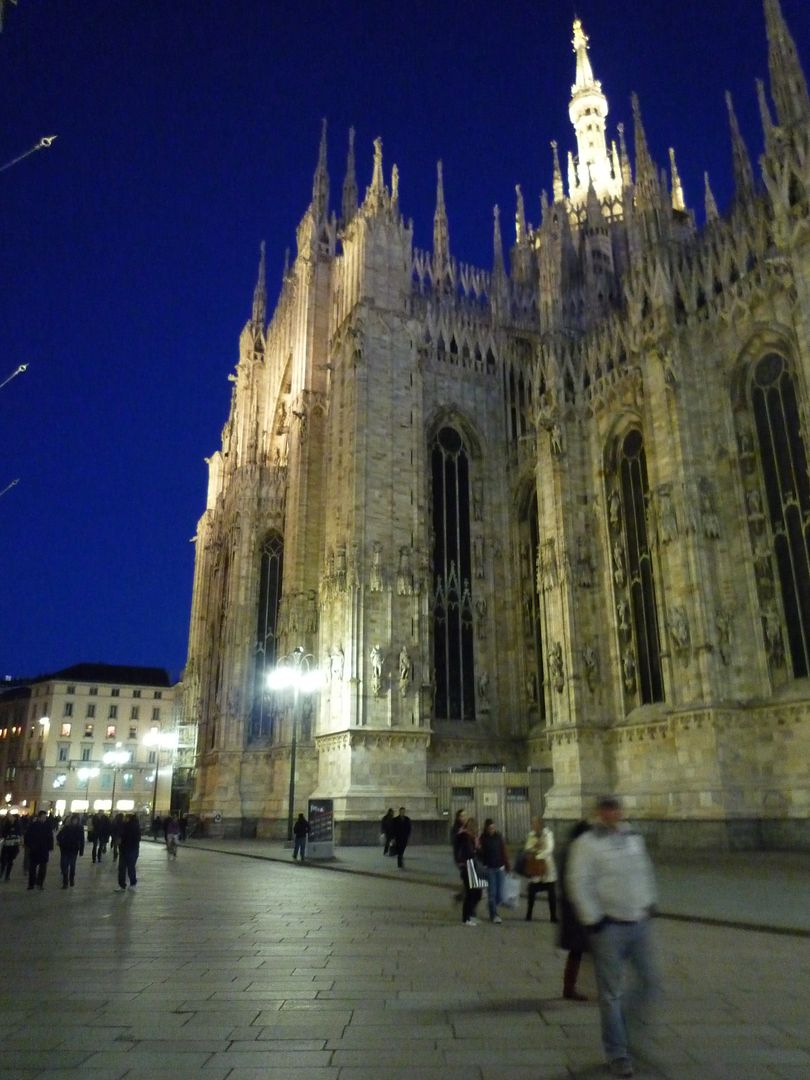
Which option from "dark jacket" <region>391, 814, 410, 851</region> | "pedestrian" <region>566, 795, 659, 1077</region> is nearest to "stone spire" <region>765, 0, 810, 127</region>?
"dark jacket" <region>391, 814, 410, 851</region>

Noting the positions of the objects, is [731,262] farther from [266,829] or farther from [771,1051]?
[266,829]

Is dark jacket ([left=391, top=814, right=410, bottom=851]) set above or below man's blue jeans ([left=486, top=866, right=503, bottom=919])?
above

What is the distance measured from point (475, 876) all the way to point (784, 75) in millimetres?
26396

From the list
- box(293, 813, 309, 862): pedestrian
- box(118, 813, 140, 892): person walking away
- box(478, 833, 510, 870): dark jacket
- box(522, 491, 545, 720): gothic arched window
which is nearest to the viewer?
box(478, 833, 510, 870): dark jacket

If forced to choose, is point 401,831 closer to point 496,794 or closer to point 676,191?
point 496,794

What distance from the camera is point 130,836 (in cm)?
1767

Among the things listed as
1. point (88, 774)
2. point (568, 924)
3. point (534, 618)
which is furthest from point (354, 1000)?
point (88, 774)

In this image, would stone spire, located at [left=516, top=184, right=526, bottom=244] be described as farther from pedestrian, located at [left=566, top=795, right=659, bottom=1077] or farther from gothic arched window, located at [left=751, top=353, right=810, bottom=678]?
pedestrian, located at [left=566, top=795, right=659, bottom=1077]

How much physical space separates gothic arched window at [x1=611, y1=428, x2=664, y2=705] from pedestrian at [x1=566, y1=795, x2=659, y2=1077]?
2524 centimetres

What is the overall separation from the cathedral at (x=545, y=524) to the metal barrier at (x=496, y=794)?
2.95 feet

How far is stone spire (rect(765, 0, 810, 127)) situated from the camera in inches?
1007

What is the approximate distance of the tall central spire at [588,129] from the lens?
59.6 meters

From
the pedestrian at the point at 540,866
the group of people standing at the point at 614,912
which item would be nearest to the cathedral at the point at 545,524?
the pedestrian at the point at 540,866

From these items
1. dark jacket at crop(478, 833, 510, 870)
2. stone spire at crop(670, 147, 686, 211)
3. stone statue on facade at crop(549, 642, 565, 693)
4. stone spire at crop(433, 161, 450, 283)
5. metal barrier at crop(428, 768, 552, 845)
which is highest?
stone spire at crop(670, 147, 686, 211)
